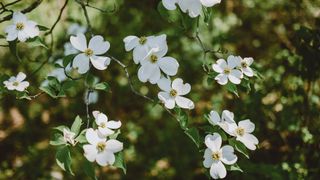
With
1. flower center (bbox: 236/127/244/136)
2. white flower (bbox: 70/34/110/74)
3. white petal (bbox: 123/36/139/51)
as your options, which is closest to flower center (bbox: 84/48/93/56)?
white flower (bbox: 70/34/110/74)

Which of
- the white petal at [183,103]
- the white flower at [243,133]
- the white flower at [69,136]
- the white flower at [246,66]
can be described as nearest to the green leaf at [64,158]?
the white flower at [69,136]

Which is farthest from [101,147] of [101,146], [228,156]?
[228,156]

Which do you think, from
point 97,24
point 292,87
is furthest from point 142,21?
point 292,87

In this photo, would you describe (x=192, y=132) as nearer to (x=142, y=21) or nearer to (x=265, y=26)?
(x=142, y=21)

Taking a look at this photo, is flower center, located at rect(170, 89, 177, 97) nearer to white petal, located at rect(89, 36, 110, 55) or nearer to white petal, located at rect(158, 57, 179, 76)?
white petal, located at rect(158, 57, 179, 76)

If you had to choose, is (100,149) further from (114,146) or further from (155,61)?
(155,61)

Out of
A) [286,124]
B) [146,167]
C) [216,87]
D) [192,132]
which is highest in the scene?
[192,132]
